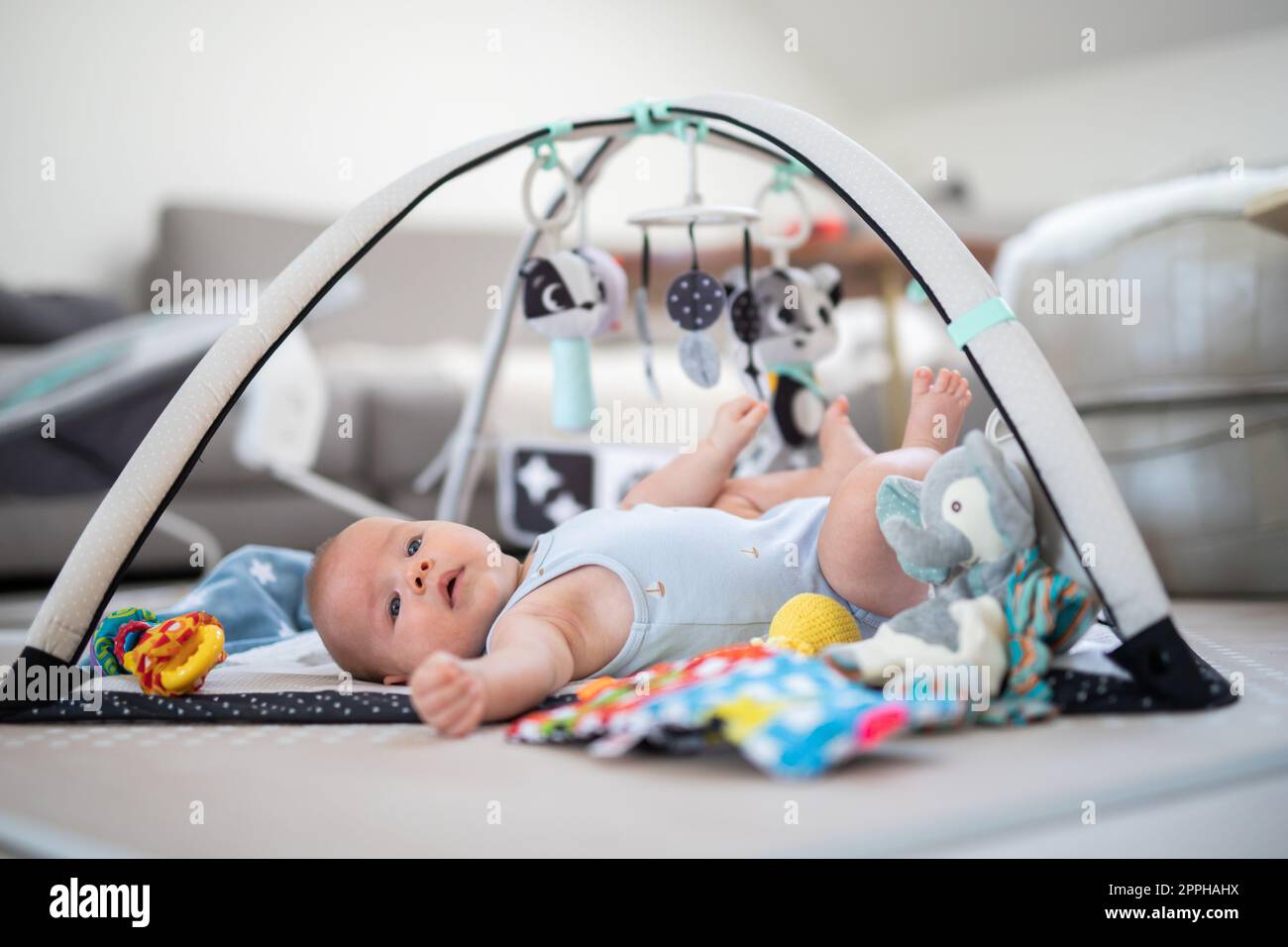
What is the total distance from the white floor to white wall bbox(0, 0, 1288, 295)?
2656 mm

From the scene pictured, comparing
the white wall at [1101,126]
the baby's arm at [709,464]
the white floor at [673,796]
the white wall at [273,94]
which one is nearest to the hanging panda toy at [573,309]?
the baby's arm at [709,464]

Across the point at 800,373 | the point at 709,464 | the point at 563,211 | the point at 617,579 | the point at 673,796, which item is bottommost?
the point at 673,796

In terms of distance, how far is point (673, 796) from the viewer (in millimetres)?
698

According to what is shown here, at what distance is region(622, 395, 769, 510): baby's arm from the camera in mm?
1350

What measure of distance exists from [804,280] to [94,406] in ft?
3.74

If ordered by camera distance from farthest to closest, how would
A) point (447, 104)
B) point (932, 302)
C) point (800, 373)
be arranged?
1. point (447, 104)
2. point (800, 373)
3. point (932, 302)

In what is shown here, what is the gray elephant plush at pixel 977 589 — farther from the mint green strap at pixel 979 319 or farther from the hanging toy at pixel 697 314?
the hanging toy at pixel 697 314

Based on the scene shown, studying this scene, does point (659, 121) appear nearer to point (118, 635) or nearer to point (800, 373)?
point (800, 373)

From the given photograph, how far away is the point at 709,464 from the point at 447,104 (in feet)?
9.57

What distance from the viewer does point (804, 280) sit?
1.41 meters

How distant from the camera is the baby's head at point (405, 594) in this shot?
1049 mm

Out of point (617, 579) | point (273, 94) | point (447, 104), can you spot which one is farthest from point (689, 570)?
point (447, 104)
